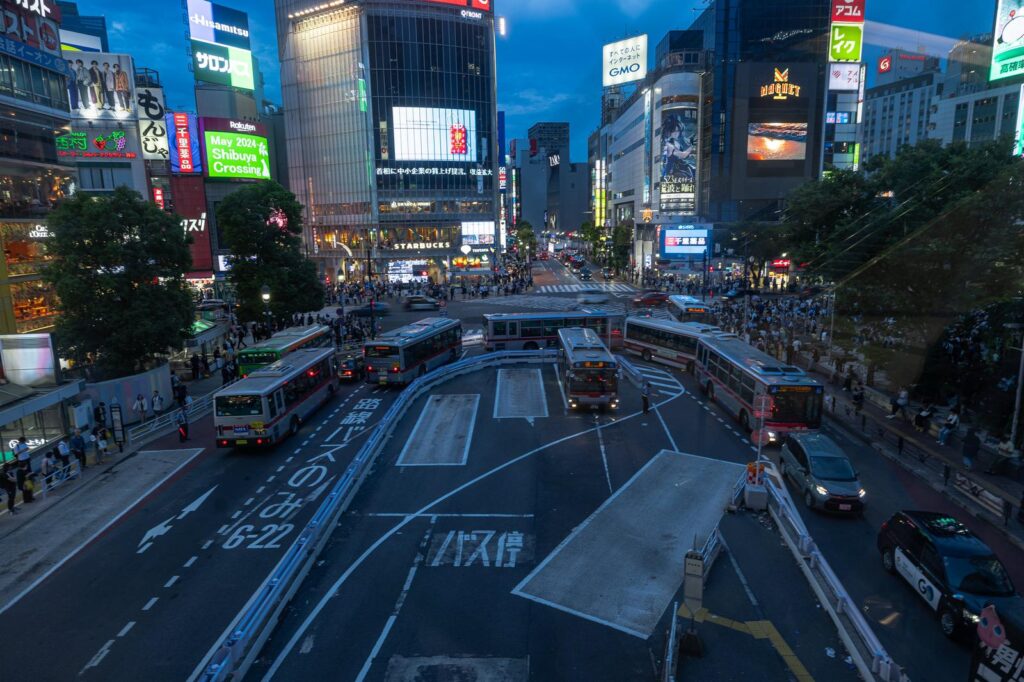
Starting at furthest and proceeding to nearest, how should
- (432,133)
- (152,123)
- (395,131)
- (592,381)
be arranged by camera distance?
(432,133)
(395,131)
(152,123)
(592,381)

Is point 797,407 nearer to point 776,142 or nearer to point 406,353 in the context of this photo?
point 406,353

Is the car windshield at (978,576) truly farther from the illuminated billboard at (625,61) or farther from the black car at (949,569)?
the illuminated billboard at (625,61)

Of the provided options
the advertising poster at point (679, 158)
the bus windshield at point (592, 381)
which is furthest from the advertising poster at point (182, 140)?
the bus windshield at point (592, 381)

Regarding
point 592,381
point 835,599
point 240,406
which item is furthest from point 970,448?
point 240,406

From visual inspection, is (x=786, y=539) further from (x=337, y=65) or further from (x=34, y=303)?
(x=337, y=65)

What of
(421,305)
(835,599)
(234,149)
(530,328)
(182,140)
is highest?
(182,140)

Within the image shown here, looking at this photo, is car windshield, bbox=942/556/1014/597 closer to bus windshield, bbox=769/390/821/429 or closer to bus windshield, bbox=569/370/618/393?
bus windshield, bbox=769/390/821/429
